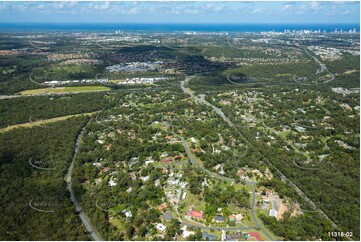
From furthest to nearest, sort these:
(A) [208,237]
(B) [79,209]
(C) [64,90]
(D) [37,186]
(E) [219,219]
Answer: (C) [64,90] → (D) [37,186] → (B) [79,209] → (E) [219,219] → (A) [208,237]

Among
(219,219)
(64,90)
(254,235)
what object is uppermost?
(219,219)

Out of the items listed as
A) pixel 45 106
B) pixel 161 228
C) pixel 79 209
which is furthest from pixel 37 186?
pixel 45 106

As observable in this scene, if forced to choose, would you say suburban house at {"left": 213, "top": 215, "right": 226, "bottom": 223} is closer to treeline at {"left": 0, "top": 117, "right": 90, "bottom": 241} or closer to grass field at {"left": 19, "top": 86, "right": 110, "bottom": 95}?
treeline at {"left": 0, "top": 117, "right": 90, "bottom": 241}

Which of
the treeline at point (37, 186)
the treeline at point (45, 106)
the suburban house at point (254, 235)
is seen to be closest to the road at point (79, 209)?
the treeline at point (37, 186)

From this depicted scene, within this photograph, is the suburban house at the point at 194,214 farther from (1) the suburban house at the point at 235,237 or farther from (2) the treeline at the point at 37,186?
(2) the treeline at the point at 37,186

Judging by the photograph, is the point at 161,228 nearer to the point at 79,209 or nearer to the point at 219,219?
the point at 219,219

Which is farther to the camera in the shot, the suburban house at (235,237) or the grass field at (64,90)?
the grass field at (64,90)

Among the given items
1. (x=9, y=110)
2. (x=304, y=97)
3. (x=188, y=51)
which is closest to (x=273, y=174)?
(x=304, y=97)

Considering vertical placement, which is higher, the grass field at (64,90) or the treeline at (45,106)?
the treeline at (45,106)

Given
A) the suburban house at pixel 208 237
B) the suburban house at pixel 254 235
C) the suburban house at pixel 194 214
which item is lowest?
the suburban house at pixel 254 235

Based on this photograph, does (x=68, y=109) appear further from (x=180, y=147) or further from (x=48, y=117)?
(x=180, y=147)
